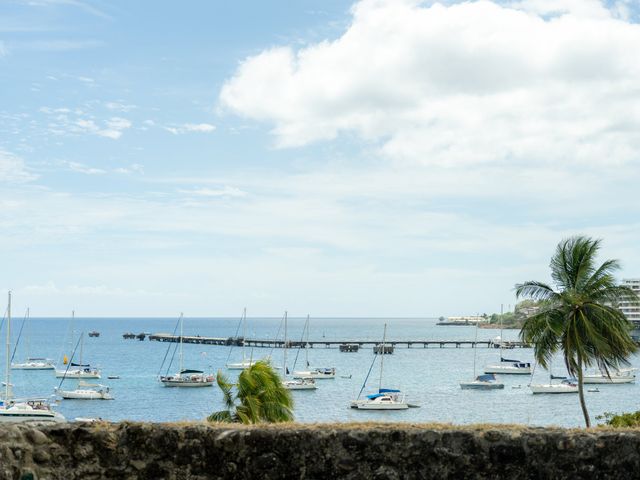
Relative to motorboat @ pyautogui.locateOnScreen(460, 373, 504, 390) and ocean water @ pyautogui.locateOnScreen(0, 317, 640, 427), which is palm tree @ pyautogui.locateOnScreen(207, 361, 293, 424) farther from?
motorboat @ pyautogui.locateOnScreen(460, 373, 504, 390)

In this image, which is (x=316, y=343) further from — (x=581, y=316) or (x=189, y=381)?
(x=581, y=316)

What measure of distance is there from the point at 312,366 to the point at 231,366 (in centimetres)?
1589

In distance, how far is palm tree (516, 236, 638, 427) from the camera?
25.3 meters

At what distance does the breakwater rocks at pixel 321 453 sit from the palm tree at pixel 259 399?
1399cm

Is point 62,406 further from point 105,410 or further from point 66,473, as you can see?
point 66,473

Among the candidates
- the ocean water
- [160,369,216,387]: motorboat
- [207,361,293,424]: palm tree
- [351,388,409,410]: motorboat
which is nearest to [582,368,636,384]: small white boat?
the ocean water

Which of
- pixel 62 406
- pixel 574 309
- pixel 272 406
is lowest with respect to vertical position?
pixel 62 406

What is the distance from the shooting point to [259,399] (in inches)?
878

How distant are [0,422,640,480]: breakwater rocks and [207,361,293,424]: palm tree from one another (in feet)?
45.9

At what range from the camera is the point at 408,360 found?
13588 centimetres

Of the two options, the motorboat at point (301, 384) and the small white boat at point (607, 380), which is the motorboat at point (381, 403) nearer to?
the motorboat at point (301, 384)

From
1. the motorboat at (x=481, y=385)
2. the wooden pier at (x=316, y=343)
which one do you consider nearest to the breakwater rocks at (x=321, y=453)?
the motorboat at (x=481, y=385)

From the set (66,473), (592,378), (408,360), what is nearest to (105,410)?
(592,378)

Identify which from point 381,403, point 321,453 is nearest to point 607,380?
point 381,403
